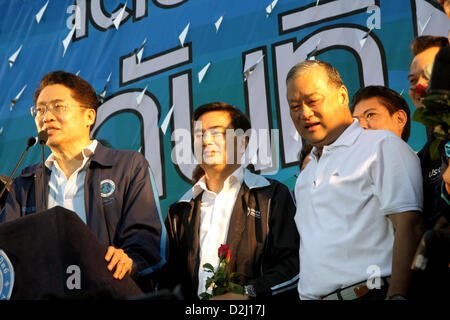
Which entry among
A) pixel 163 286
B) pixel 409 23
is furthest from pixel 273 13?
pixel 163 286

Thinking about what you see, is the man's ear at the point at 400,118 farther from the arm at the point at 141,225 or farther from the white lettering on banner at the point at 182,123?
the white lettering on banner at the point at 182,123

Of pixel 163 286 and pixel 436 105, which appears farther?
pixel 163 286

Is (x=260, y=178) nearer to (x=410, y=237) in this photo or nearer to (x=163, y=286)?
(x=163, y=286)

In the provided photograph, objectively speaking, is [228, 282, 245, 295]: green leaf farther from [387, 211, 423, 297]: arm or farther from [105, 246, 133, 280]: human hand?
[387, 211, 423, 297]: arm

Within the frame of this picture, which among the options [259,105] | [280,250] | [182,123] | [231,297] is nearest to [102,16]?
[182,123]

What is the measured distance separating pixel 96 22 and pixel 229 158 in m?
2.11

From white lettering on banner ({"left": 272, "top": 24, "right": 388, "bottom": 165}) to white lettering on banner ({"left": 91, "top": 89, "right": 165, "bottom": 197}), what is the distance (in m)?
0.88

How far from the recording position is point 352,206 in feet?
7.67

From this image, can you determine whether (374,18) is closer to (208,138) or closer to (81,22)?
(208,138)

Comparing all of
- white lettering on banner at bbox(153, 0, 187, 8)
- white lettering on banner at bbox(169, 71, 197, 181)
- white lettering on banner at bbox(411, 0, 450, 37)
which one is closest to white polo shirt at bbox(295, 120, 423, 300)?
white lettering on banner at bbox(411, 0, 450, 37)

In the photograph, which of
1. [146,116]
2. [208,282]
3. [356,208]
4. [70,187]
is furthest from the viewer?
[146,116]

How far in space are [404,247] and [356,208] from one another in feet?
0.82

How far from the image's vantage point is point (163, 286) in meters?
3.04

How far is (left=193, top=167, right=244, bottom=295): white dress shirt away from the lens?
2.94m
